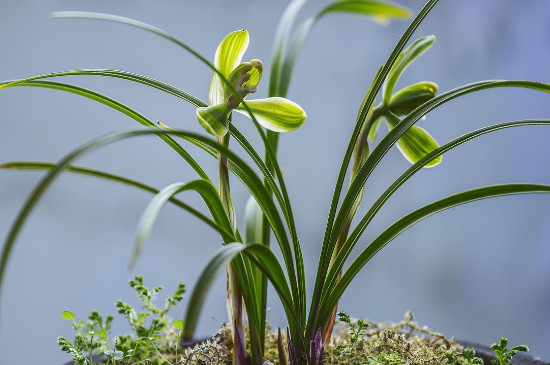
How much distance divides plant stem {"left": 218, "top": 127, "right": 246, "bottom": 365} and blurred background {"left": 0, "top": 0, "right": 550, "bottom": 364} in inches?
41.8

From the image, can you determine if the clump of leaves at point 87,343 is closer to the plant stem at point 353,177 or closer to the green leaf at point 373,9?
the plant stem at point 353,177

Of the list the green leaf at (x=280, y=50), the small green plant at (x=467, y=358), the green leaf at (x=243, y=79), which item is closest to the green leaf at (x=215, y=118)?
the green leaf at (x=243, y=79)

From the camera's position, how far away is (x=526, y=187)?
2.21 feet

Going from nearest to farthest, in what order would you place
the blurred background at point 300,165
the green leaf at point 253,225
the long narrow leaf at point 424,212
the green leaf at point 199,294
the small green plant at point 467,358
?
the green leaf at point 199,294, the long narrow leaf at point 424,212, the small green plant at point 467,358, the green leaf at point 253,225, the blurred background at point 300,165

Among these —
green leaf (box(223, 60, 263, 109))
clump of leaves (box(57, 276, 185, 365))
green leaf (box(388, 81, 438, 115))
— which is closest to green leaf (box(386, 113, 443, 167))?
green leaf (box(388, 81, 438, 115))

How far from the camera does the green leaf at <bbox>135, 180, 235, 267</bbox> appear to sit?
0.43m

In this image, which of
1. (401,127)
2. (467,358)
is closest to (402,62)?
(401,127)

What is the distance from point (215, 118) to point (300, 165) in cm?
138

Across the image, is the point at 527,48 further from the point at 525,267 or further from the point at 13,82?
the point at 13,82

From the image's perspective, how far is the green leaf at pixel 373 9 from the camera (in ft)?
1.86

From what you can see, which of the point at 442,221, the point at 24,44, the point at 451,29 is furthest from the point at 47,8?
the point at 442,221

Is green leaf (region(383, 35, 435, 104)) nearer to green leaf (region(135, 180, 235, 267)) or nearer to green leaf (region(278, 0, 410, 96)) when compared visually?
green leaf (region(278, 0, 410, 96))

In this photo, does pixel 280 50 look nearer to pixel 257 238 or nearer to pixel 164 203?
pixel 257 238

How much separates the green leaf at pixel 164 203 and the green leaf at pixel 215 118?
0.23 ft
